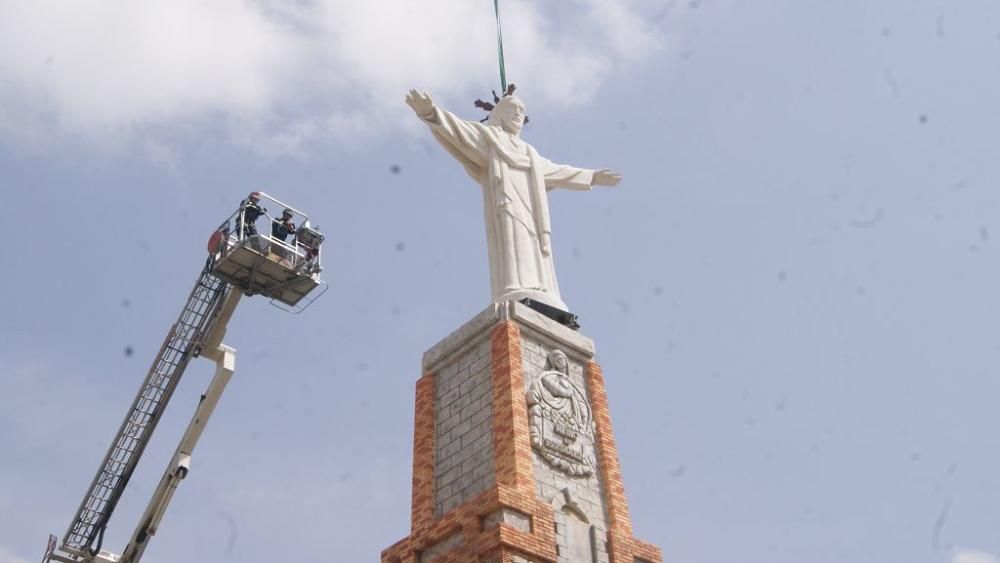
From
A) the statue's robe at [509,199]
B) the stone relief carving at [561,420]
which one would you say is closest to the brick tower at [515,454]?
the stone relief carving at [561,420]

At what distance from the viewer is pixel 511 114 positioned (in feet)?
62.3

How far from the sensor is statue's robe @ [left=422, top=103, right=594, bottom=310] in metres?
17.2

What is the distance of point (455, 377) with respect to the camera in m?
16.3

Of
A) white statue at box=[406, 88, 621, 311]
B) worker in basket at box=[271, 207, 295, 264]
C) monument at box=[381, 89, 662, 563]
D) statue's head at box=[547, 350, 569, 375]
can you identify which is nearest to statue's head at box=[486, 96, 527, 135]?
white statue at box=[406, 88, 621, 311]

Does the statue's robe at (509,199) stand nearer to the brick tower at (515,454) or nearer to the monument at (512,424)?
the monument at (512,424)

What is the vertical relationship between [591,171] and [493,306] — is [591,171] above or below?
above

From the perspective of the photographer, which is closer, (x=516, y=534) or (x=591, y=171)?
(x=516, y=534)

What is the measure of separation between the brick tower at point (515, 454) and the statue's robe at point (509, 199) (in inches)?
34.0

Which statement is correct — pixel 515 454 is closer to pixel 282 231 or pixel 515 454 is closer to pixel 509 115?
pixel 509 115

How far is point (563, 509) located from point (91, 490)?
1542cm

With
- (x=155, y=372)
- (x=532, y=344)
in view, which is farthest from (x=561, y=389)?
(x=155, y=372)

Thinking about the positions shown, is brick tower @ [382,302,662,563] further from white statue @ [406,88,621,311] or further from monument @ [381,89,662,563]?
white statue @ [406,88,621,311]

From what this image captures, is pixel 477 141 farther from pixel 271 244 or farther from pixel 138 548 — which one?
pixel 138 548

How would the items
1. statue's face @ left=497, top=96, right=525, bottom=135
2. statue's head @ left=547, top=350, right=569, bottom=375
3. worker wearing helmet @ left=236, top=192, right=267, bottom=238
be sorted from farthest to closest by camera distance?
worker wearing helmet @ left=236, top=192, right=267, bottom=238, statue's face @ left=497, top=96, right=525, bottom=135, statue's head @ left=547, top=350, right=569, bottom=375
